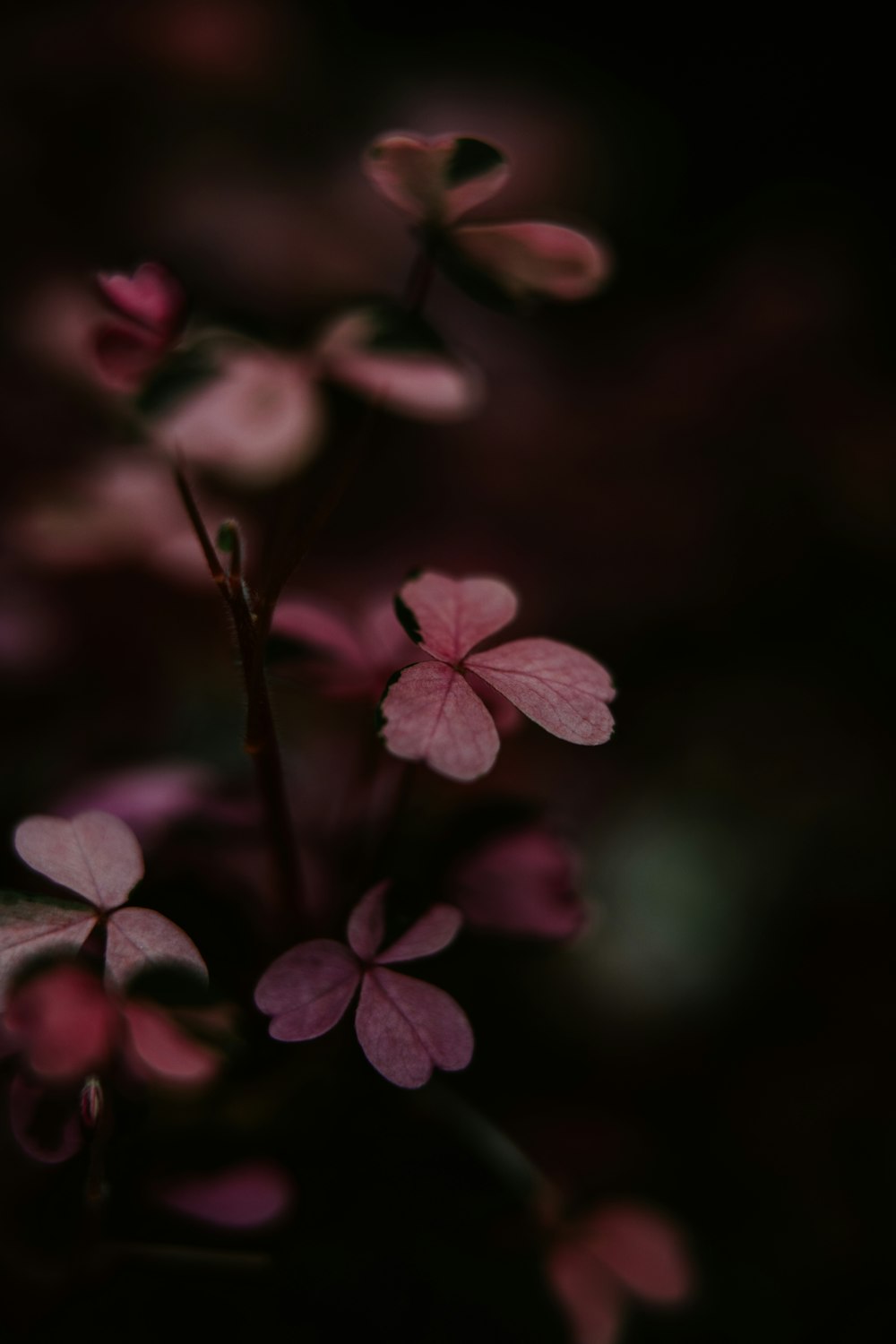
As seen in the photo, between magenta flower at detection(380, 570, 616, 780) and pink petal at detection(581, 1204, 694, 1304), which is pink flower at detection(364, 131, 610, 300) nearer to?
magenta flower at detection(380, 570, 616, 780)

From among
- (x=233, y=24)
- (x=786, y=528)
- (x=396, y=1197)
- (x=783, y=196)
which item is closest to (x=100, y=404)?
(x=396, y=1197)

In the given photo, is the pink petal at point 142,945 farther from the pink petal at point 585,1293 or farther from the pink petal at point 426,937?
the pink petal at point 585,1293

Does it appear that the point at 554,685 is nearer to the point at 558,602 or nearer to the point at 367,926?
the point at 367,926

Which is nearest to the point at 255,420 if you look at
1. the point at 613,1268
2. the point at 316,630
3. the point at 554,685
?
the point at 316,630

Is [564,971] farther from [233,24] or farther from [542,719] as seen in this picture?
[233,24]

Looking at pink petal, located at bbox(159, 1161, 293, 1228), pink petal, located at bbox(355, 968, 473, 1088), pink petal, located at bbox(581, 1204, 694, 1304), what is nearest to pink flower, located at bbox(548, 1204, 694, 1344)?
pink petal, located at bbox(581, 1204, 694, 1304)

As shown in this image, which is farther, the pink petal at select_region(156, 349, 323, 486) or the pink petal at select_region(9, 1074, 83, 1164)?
the pink petal at select_region(156, 349, 323, 486)

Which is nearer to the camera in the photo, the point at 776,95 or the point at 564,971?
the point at 564,971
